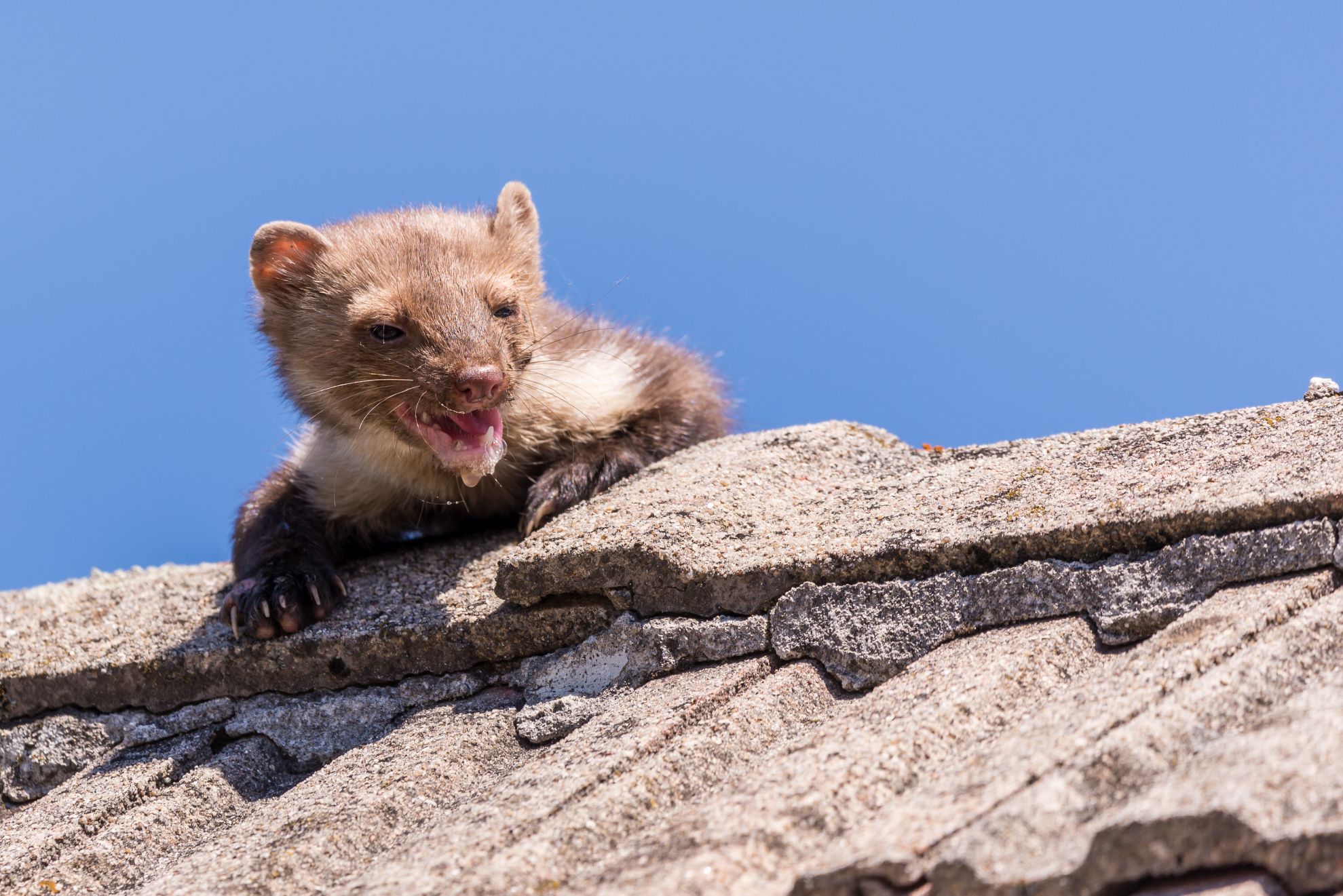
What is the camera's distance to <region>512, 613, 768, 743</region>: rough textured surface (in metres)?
3.11

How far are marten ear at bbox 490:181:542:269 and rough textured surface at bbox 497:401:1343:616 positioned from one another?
5.42ft

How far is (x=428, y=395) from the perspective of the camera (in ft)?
14.5

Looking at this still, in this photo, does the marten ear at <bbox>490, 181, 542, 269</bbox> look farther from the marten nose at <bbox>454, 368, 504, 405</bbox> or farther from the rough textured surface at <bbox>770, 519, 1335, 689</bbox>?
the rough textured surface at <bbox>770, 519, 1335, 689</bbox>

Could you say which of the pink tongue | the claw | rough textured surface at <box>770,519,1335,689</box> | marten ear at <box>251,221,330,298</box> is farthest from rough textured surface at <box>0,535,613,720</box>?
marten ear at <box>251,221,330,298</box>

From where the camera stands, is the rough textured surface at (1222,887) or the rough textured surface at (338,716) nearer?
the rough textured surface at (1222,887)

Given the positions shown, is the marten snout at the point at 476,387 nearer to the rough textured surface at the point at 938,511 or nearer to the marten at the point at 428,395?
the marten at the point at 428,395

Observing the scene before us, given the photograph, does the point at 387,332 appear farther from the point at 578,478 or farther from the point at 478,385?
the point at 578,478

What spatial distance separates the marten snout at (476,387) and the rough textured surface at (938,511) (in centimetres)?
54

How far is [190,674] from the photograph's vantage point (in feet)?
13.6

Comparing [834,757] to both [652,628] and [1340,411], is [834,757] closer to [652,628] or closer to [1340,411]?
[652,628]

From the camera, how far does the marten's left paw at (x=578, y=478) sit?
187 inches

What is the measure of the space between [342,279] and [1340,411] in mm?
3633

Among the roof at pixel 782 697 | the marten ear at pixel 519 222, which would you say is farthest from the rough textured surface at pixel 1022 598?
the marten ear at pixel 519 222

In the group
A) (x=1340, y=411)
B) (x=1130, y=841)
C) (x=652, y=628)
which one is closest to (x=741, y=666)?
(x=652, y=628)
